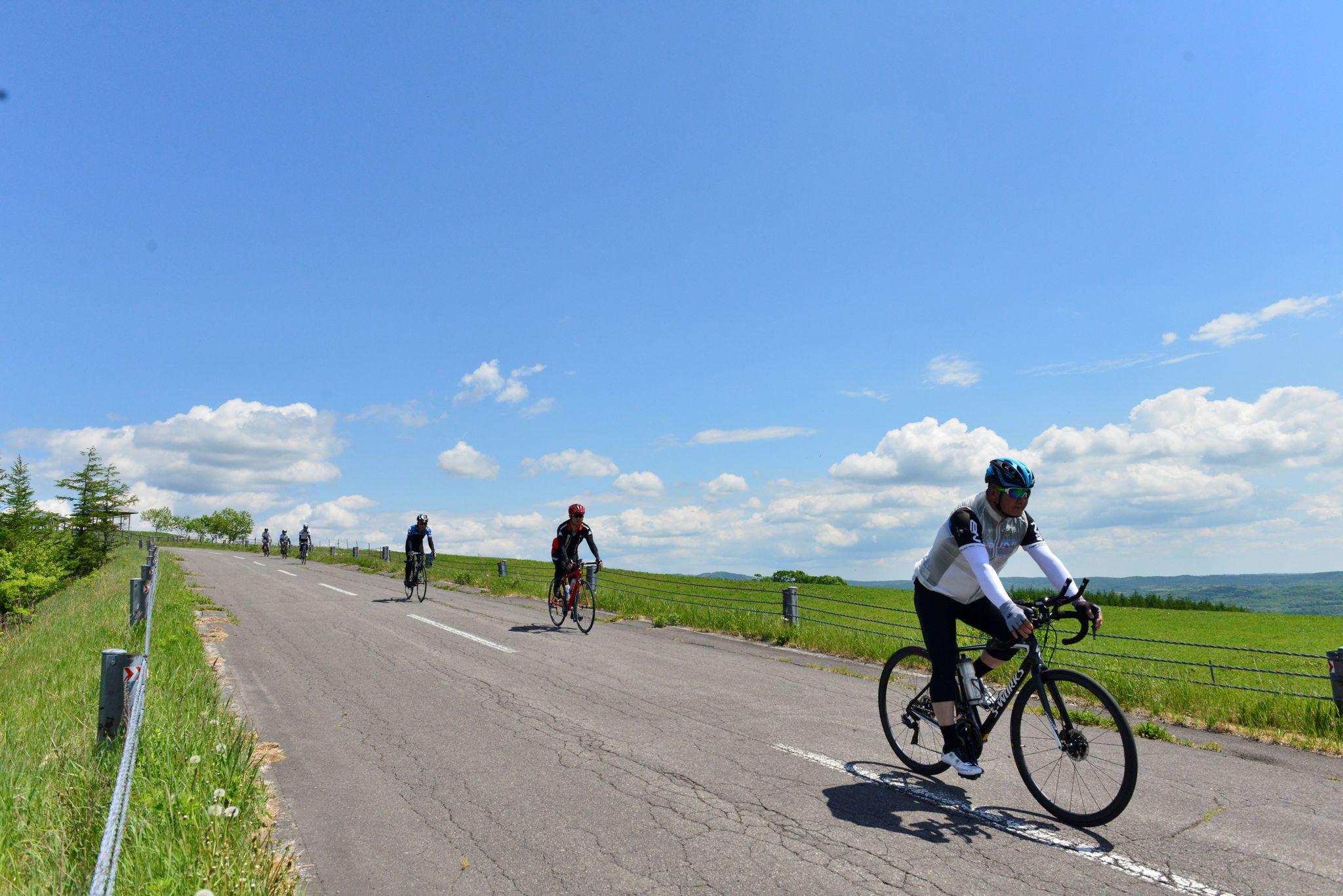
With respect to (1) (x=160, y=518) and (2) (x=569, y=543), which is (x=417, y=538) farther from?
(1) (x=160, y=518)

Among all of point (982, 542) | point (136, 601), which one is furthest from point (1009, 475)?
point (136, 601)

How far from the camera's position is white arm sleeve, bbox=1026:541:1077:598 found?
4.82 meters

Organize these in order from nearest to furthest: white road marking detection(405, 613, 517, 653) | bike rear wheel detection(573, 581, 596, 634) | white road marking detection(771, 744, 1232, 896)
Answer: white road marking detection(771, 744, 1232, 896) → white road marking detection(405, 613, 517, 653) → bike rear wheel detection(573, 581, 596, 634)

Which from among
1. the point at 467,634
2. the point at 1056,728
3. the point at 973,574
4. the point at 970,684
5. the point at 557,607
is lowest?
the point at 467,634

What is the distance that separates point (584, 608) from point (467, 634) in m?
2.39

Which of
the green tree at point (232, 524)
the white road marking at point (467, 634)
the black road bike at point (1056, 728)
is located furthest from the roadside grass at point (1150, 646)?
the green tree at point (232, 524)

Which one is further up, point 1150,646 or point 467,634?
point 467,634

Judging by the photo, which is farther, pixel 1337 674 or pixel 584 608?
pixel 584 608

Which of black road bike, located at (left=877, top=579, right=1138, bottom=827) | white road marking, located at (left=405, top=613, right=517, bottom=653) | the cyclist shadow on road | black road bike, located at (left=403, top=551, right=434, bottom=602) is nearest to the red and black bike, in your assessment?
white road marking, located at (left=405, top=613, right=517, bottom=653)

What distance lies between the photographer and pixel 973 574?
15.4ft

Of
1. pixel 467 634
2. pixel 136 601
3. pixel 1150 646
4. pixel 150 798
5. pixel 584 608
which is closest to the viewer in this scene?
pixel 150 798

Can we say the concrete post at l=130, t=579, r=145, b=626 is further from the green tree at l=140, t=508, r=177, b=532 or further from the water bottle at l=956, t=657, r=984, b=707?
the green tree at l=140, t=508, r=177, b=532

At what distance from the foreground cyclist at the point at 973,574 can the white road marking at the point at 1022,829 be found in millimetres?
264

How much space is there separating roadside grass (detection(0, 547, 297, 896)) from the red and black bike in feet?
24.3
